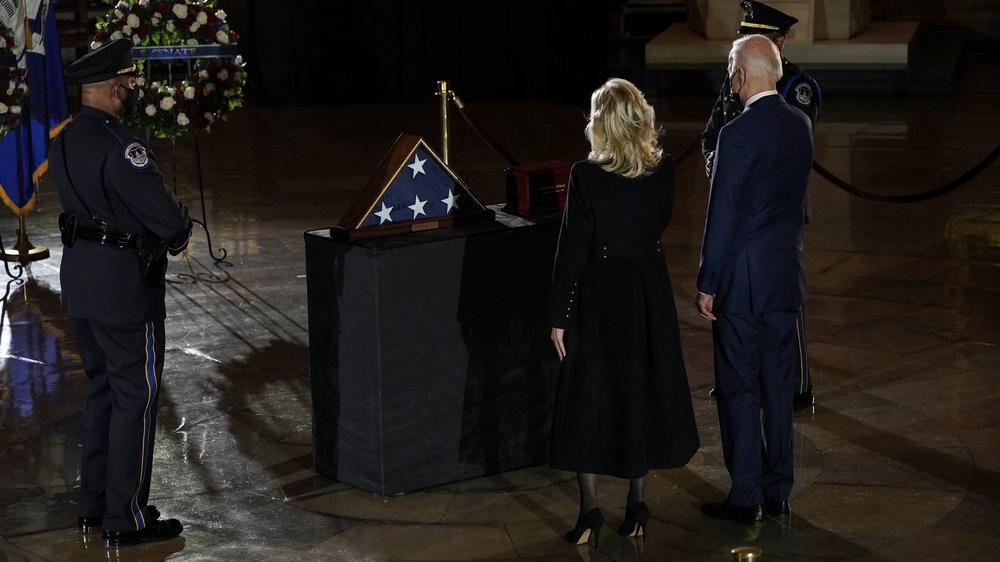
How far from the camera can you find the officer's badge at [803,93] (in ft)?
20.0

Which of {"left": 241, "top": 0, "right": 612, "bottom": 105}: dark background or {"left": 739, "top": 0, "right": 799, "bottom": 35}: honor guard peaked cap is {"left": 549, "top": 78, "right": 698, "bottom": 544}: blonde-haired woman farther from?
{"left": 241, "top": 0, "right": 612, "bottom": 105}: dark background

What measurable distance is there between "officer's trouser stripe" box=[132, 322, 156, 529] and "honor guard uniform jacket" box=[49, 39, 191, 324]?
0.11m

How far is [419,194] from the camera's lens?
220 inches

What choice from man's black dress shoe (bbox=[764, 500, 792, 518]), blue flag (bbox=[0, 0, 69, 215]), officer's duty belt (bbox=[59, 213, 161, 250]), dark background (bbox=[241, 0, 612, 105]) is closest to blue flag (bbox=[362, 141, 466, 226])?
officer's duty belt (bbox=[59, 213, 161, 250])

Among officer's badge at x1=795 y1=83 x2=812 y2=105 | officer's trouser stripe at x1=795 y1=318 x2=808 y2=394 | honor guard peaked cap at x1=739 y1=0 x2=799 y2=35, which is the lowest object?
officer's trouser stripe at x1=795 y1=318 x2=808 y2=394

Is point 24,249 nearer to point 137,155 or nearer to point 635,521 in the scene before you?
point 137,155

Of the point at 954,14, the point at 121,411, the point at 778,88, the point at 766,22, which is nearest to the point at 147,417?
the point at 121,411

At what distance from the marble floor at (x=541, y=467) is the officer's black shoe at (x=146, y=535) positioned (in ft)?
0.16

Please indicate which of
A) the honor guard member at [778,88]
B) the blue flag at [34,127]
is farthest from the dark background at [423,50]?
the honor guard member at [778,88]

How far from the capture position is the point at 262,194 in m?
12.3

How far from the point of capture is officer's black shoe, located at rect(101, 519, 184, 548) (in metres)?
5.27

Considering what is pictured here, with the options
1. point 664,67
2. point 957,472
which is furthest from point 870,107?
point 957,472

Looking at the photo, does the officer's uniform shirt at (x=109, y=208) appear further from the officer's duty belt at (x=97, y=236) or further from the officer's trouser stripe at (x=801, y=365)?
the officer's trouser stripe at (x=801, y=365)

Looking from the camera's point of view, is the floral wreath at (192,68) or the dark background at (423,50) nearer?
the floral wreath at (192,68)
